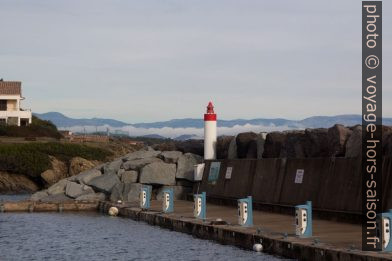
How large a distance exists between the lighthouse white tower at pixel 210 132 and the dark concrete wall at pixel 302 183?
215 cm

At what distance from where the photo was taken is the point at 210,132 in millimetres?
37000

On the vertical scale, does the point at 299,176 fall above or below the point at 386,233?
above

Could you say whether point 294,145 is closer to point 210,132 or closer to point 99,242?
point 210,132

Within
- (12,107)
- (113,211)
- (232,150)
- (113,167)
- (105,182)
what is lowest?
(113,211)

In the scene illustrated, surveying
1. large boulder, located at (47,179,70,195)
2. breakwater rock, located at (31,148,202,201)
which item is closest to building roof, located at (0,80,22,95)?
large boulder, located at (47,179,70,195)

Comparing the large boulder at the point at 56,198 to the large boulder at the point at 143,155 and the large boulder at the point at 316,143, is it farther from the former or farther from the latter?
the large boulder at the point at 316,143

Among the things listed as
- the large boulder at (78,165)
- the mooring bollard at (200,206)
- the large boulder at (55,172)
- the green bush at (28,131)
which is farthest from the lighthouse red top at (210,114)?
the green bush at (28,131)

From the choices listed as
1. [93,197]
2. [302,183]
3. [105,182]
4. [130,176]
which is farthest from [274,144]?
[93,197]

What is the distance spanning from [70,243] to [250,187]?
9030 mm

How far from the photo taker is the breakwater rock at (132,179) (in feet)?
125

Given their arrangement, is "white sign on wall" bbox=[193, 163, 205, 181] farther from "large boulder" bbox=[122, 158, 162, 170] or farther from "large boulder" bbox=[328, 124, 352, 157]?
"large boulder" bbox=[328, 124, 352, 157]

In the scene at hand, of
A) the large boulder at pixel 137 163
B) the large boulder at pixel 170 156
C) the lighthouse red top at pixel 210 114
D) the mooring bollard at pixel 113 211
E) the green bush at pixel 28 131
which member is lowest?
the mooring bollard at pixel 113 211

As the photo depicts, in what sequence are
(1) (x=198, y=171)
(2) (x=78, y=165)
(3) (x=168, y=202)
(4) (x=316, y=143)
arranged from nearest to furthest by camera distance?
(3) (x=168, y=202) → (4) (x=316, y=143) → (1) (x=198, y=171) → (2) (x=78, y=165)

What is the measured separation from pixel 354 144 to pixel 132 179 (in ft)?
47.9
